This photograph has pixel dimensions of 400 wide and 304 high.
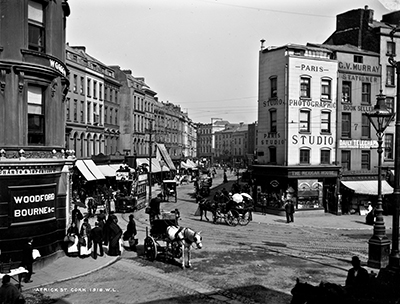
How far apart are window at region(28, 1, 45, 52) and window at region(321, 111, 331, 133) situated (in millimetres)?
25571

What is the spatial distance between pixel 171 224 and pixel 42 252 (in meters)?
5.28

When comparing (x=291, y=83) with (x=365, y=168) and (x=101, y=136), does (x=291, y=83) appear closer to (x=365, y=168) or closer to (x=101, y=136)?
(x=365, y=168)

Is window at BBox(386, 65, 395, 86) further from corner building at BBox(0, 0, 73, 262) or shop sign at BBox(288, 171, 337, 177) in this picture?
corner building at BBox(0, 0, 73, 262)

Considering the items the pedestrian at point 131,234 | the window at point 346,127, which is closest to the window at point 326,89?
the window at point 346,127

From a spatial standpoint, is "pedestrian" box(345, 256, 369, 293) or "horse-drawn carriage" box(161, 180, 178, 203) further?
"horse-drawn carriage" box(161, 180, 178, 203)

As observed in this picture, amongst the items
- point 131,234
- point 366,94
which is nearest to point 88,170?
point 131,234

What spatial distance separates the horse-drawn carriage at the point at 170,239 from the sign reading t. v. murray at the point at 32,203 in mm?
4256

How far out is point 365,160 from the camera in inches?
1497

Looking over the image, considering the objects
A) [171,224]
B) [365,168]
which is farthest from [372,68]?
[171,224]

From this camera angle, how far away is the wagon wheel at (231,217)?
1106 inches

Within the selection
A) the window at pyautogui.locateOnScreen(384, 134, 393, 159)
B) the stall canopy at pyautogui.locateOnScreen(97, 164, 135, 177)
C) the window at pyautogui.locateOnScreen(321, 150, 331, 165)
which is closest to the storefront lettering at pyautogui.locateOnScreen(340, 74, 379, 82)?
the window at pyautogui.locateOnScreen(384, 134, 393, 159)

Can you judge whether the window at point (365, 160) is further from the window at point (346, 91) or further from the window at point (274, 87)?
the window at point (274, 87)

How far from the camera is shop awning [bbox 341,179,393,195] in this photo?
35562 mm

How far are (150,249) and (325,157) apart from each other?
2281cm
